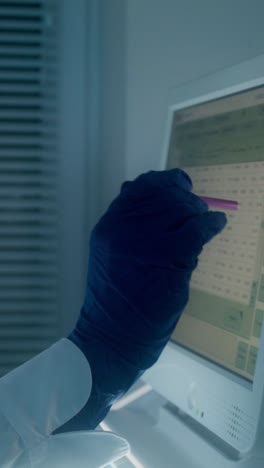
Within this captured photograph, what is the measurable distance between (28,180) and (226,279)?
0.64 m

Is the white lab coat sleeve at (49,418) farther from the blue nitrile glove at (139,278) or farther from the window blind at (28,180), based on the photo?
the window blind at (28,180)

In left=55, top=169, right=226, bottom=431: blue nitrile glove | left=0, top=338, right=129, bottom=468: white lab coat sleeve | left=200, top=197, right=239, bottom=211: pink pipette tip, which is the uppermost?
left=200, top=197, right=239, bottom=211: pink pipette tip

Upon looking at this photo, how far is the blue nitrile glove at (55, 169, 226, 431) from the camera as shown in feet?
2.09

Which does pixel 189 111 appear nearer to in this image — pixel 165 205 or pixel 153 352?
pixel 165 205

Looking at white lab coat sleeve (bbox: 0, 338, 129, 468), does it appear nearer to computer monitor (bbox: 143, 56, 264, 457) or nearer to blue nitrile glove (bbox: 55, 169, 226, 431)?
blue nitrile glove (bbox: 55, 169, 226, 431)

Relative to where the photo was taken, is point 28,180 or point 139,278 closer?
point 139,278

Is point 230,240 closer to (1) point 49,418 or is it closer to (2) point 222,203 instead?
(2) point 222,203

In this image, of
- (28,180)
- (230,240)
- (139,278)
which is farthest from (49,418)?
(28,180)

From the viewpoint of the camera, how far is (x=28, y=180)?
111 centimetres

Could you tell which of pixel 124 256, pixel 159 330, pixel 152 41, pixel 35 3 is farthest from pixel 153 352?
pixel 35 3

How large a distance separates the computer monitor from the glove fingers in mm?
60

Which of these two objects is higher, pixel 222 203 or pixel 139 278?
pixel 222 203

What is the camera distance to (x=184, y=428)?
774 millimetres

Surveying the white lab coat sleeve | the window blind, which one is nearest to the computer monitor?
the white lab coat sleeve
